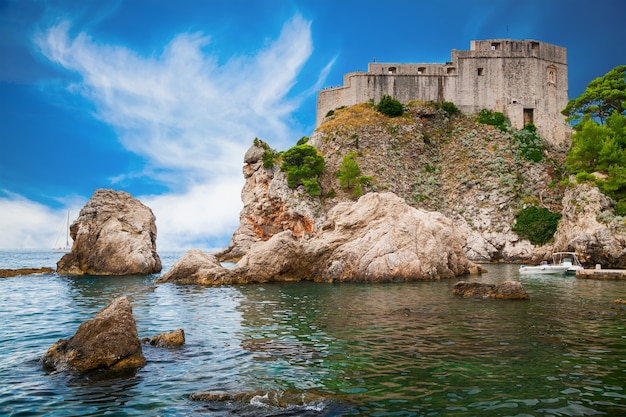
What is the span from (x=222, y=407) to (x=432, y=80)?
76.8m

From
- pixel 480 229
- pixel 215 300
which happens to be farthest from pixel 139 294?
pixel 480 229

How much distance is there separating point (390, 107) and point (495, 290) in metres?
56.7

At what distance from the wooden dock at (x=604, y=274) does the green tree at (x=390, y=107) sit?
149 ft

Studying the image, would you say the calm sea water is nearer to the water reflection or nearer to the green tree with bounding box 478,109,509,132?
the water reflection

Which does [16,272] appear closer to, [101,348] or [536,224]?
[101,348]

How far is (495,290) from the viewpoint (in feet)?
72.2

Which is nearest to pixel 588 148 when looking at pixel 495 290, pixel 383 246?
pixel 383 246

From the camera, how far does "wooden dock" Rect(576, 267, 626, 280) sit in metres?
32.0

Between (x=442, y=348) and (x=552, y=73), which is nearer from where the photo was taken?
(x=442, y=348)

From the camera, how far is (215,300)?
75.6 ft

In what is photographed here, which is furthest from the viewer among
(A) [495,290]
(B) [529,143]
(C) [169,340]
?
(B) [529,143]

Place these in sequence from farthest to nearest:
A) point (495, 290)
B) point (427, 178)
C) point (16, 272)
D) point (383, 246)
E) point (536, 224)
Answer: point (427, 178) < point (536, 224) < point (16, 272) < point (383, 246) < point (495, 290)

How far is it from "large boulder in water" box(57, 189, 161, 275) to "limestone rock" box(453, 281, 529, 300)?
29071mm

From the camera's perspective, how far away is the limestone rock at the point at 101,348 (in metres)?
10.2
